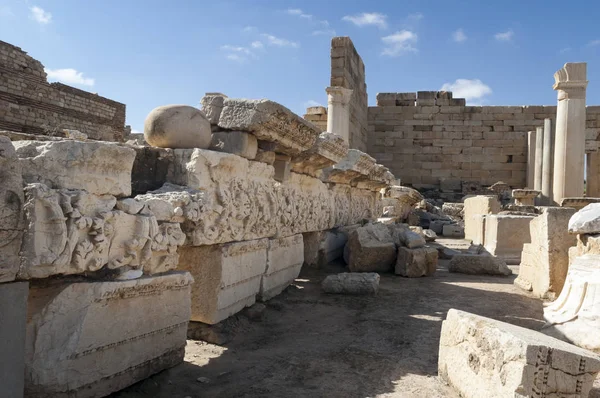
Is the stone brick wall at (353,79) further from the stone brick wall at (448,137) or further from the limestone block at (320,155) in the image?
the limestone block at (320,155)

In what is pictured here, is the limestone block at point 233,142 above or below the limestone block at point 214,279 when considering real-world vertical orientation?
above

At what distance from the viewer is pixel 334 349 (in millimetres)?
3449

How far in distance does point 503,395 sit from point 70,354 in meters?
2.05

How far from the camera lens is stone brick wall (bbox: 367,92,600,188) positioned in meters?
19.9

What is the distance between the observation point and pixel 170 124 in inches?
146

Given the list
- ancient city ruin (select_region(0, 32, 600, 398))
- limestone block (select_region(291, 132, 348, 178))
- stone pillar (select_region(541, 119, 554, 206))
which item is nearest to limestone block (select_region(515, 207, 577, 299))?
ancient city ruin (select_region(0, 32, 600, 398))

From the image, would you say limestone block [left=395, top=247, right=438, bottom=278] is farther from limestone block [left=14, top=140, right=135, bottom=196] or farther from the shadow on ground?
limestone block [left=14, top=140, right=135, bottom=196]

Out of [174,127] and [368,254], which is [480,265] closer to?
[368,254]

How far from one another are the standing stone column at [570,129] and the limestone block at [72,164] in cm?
1358

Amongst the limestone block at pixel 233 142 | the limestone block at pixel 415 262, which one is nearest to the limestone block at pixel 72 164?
the limestone block at pixel 233 142

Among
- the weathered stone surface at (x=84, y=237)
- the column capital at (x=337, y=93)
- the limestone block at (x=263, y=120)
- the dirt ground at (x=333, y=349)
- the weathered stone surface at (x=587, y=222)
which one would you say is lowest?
the dirt ground at (x=333, y=349)

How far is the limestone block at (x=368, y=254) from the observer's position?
6.61 meters

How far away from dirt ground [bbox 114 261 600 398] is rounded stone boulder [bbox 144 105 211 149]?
4.91ft

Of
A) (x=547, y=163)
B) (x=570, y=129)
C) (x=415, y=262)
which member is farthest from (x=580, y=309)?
(x=547, y=163)
